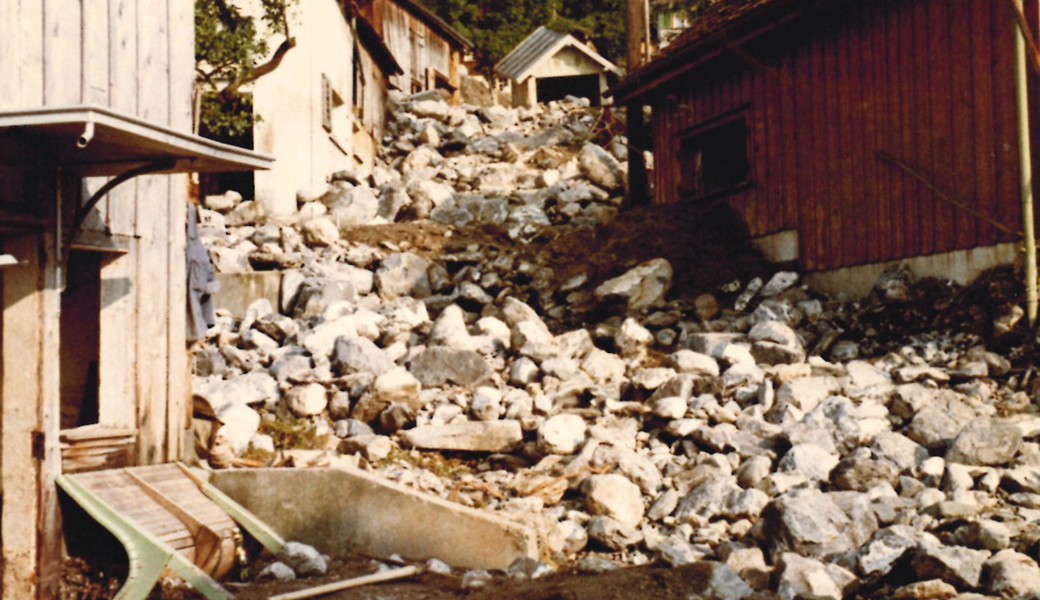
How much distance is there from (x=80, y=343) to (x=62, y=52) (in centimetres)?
236

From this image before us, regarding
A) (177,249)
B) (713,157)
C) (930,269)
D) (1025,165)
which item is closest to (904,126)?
(930,269)

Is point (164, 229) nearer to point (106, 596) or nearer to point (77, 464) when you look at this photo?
point (77, 464)

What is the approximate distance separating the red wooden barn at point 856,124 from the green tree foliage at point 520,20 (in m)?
22.5

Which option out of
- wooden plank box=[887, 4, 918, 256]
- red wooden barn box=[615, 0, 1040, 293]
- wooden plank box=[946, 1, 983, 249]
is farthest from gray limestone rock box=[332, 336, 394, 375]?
wooden plank box=[946, 1, 983, 249]

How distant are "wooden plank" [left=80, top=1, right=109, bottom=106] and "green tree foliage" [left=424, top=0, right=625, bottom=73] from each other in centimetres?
3102

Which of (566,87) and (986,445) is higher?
(566,87)

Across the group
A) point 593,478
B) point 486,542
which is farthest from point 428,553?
point 593,478

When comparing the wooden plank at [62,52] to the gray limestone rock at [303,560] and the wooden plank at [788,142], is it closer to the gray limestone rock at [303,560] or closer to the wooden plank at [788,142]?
the gray limestone rock at [303,560]

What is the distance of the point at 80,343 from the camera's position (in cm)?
694

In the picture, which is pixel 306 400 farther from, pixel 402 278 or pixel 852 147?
pixel 852 147

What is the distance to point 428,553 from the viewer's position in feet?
20.3

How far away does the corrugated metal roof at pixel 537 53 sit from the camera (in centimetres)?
3212

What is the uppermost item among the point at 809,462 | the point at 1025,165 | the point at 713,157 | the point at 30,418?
the point at 713,157

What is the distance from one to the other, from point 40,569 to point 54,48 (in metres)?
2.90
